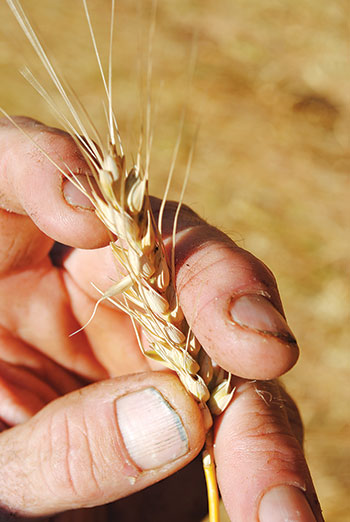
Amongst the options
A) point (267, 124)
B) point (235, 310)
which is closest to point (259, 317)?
point (235, 310)

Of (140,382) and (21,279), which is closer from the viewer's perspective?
(140,382)

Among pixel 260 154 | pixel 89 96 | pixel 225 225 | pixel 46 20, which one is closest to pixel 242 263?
pixel 225 225

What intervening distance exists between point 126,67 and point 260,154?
2.75ft

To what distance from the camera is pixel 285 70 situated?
279cm

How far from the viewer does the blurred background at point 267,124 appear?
2031 mm

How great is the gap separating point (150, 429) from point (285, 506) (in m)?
0.25

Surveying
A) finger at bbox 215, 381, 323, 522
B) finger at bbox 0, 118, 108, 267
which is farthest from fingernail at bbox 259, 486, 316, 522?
finger at bbox 0, 118, 108, 267

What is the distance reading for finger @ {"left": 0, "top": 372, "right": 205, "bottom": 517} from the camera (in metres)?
0.91

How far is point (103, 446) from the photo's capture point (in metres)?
0.94

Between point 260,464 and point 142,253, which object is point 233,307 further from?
point 260,464

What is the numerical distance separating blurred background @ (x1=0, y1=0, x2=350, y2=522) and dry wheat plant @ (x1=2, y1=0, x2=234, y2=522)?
0.98m

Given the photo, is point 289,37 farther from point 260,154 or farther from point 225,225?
point 225,225

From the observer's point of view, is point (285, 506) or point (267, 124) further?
point (267, 124)

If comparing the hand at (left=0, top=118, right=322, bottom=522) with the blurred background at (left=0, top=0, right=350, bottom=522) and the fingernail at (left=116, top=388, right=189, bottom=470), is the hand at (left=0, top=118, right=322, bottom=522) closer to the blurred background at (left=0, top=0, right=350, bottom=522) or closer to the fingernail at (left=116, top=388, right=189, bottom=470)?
the fingernail at (left=116, top=388, right=189, bottom=470)
